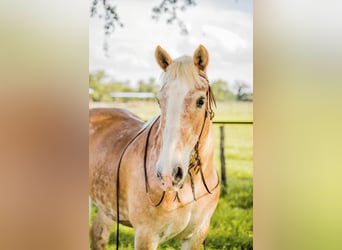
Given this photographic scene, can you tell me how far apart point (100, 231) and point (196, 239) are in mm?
407

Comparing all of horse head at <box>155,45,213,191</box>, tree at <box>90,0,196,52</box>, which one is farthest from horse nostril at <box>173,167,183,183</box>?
tree at <box>90,0,196,52</box>

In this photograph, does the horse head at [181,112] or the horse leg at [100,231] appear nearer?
the horse head at [181,112]

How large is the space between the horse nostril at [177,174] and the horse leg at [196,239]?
230mm

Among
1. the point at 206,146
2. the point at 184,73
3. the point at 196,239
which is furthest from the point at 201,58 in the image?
the point at 196,239

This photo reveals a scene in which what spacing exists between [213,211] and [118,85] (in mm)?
660

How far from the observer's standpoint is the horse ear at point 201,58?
6.93 ft

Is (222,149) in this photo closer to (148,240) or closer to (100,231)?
(148,240)

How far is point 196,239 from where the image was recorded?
2152mm

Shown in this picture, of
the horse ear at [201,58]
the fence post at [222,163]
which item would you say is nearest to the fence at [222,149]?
the fence post at [222,163]

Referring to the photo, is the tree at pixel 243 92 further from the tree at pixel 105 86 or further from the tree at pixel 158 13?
the tree at pixel 105 86

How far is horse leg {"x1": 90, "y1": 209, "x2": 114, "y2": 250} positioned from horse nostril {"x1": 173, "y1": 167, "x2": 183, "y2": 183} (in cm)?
34

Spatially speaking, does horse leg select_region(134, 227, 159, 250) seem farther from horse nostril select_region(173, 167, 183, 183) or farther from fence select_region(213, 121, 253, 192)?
fence select_region(213, 121, 253, 192)

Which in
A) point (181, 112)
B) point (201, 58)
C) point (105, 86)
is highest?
point (201, 58)
